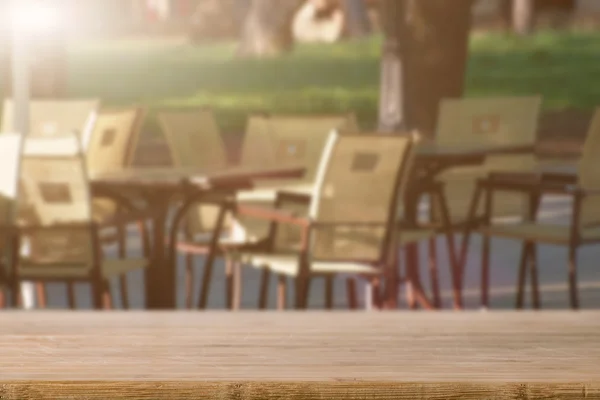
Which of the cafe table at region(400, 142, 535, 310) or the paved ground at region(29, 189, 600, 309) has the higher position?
the cafe table at region(400, 142, 535, 310)

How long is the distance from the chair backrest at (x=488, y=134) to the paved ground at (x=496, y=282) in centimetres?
60

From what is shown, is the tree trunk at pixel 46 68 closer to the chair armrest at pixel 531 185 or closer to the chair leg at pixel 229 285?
the chair leg at pixel 229 285

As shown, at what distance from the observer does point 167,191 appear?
6.79 metres

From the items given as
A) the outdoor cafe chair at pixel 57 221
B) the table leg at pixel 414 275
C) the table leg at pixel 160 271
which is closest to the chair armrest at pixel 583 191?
the table leg at pixel 414 275

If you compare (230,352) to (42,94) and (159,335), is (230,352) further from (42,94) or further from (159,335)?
(42,94)

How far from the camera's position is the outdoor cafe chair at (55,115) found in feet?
27.8

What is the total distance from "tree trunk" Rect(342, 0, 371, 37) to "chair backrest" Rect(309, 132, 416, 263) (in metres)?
35.0

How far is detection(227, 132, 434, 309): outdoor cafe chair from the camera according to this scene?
6137 mm

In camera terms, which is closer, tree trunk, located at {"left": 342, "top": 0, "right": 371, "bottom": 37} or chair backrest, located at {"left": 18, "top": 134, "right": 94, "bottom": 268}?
chair backrest, located at {"left": 18, "top": 134, "right": 94, "bottom": 268}

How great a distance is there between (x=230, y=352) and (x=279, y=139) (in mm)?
6040

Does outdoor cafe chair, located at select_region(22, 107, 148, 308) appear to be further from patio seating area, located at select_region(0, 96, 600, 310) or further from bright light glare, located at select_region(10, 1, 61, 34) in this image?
bright light glare, located at select_region(10, 1, 61, 34)

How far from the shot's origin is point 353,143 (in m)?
6.11

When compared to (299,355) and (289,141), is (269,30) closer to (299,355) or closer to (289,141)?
(289,141)

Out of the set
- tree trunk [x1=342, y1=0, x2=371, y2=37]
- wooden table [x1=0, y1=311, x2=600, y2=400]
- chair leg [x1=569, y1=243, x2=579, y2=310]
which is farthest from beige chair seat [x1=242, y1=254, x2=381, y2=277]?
tree trunk [x1=342, y1=0, x2=371, y2=37]
